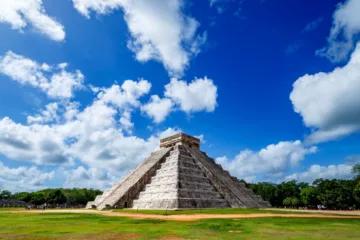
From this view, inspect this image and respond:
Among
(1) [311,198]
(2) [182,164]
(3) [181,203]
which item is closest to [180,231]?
(3) [181,203]

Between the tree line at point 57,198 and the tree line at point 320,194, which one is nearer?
the tree line at point 320,194

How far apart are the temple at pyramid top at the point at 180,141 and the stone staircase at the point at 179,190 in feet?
33.6

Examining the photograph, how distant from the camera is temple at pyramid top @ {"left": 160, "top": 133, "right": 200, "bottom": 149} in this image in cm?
4666

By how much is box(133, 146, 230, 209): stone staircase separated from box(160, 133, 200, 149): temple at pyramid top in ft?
33.6

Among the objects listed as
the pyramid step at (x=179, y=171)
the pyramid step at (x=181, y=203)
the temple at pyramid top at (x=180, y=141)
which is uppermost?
the temple at pyramid top at (x=180, y=141)

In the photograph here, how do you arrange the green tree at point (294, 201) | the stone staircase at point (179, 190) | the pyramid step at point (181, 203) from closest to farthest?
the pyramid step at point (181, 203)
the stone staircase at point (179, 190)
the green tree at point (294, 201)

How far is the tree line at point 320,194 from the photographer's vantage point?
49156 millimetres

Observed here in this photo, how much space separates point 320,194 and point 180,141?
3100 centimetres

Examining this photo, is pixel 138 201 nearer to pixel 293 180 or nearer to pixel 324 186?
pixel 324 186

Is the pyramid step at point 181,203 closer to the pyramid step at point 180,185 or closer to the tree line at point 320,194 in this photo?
the pyramid step at point 180,185

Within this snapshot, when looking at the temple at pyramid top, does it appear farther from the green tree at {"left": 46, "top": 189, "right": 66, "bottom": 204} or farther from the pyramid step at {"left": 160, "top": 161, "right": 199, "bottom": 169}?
the green tree at {"left": 46, "top": 189, "right": 66, "bottom": 204}

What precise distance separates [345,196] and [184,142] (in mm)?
33343

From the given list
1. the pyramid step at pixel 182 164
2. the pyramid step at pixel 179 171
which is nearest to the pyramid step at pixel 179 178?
the pyramid step at pixel 179 171

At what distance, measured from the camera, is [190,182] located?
99.3 ft
